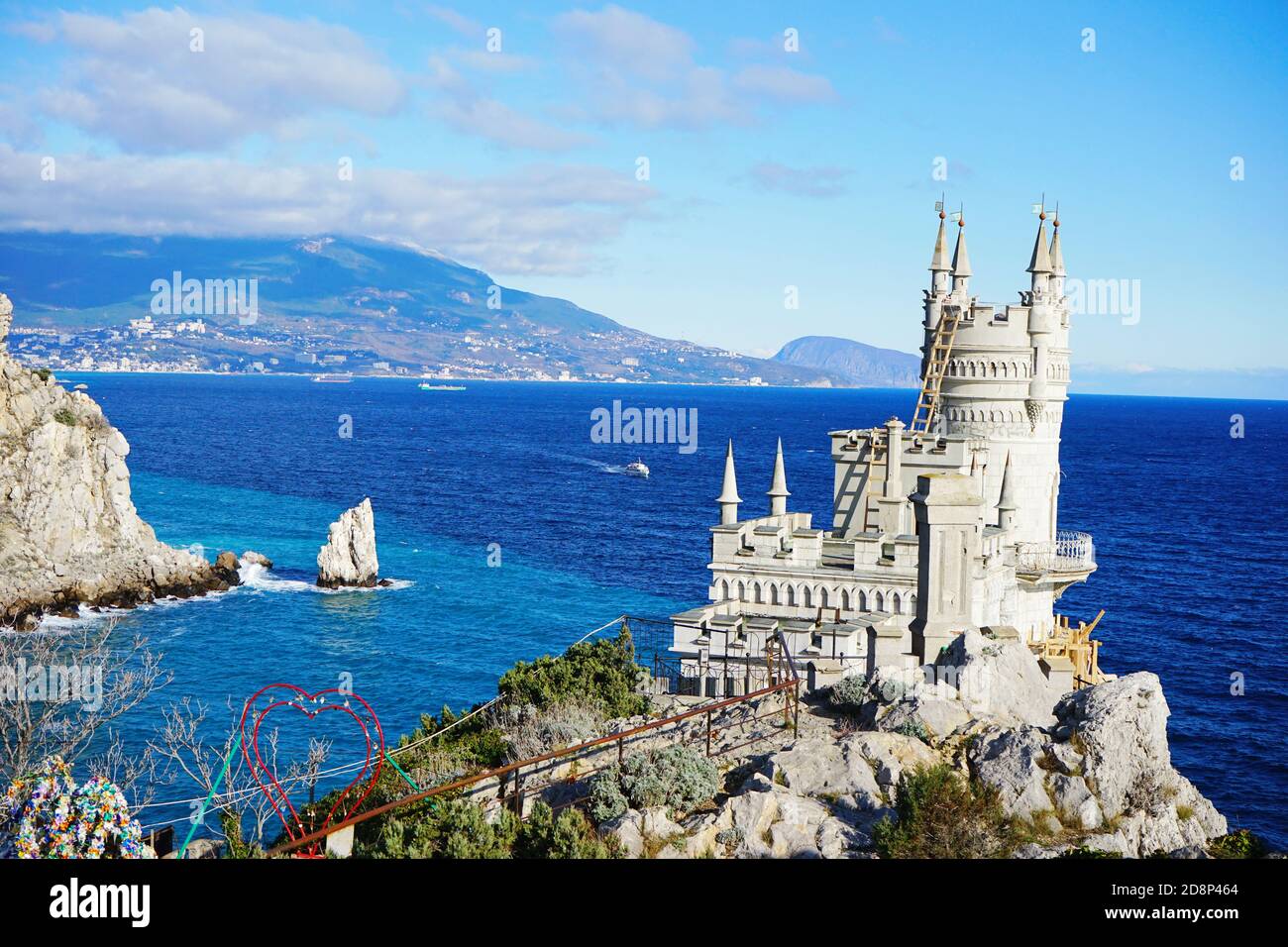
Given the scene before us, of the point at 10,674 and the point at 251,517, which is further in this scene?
the point at 251,517

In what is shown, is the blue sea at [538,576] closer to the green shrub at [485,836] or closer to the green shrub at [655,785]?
the green shrub at [485,836]

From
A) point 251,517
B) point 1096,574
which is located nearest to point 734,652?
point 1096,574

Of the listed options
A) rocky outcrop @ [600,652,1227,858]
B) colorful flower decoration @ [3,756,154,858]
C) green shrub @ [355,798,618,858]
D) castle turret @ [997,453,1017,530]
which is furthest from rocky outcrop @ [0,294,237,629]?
rocky outcrop @ [600,652,1227,858]

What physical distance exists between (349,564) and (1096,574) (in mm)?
48606

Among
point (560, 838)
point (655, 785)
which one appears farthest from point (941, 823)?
point (560, 838)

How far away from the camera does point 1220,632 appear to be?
65125 millimetres

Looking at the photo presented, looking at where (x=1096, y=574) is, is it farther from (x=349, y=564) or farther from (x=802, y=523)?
(x=802, y=523)

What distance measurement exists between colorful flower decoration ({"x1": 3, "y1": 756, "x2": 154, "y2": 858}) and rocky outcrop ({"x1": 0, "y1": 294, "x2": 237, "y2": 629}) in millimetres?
54327

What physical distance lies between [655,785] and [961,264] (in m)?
32.4

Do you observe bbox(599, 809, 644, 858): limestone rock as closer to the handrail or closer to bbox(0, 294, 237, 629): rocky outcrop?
the handrail

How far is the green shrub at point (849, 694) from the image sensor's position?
65.4ft

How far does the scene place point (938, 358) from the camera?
43312mm
